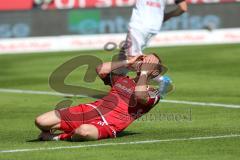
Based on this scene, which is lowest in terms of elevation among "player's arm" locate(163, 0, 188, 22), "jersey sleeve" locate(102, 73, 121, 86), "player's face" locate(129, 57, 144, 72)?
"player's arm" locate(163, 0, 188, 22)

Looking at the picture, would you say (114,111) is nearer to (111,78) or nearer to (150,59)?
(111,78)

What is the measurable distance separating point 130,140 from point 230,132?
5.31ft

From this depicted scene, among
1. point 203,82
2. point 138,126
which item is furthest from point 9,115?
point 203,82

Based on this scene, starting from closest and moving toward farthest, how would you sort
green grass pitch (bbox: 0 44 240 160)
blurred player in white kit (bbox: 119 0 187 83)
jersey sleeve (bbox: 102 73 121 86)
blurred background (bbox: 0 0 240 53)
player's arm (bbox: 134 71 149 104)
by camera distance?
1. green grass pitch (bbox: 0 44 240 160)
2. player's arm (bbox: 134 71 149 104)
3. jersey sleeve (bbox: 102 73 121 86)
4. blurred player in white kit (bbox: 119 0 187 83)
5. blurred background (bbox: 0 0 240 53)

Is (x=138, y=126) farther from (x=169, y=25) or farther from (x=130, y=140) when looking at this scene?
(x=169, y=25)

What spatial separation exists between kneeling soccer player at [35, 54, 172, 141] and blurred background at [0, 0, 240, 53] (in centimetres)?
1822

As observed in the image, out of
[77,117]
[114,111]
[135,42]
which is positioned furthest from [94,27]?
[114,111]

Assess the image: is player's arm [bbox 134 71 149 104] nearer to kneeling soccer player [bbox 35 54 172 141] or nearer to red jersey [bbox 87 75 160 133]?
kneeling soccer player [bbox 35 54 172 141]

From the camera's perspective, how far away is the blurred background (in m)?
30.6

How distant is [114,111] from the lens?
1202 cm

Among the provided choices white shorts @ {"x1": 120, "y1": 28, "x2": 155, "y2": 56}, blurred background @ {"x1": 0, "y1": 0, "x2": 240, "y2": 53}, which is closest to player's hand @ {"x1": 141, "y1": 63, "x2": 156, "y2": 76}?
white shorts @ {"x1": 120, "y1": 28, "x2": 155, "y2": 56}

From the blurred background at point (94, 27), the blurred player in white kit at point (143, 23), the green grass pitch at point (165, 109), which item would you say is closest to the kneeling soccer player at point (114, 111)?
the green grass pitch at point (165, 109)

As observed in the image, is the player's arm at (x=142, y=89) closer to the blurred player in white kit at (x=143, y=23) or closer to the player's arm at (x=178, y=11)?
the player's arm at (x=178, y=11)

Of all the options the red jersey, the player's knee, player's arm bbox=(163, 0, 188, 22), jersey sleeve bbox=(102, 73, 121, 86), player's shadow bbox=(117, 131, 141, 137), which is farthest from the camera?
player's arm bbox=(163, 0, 188, 22)
